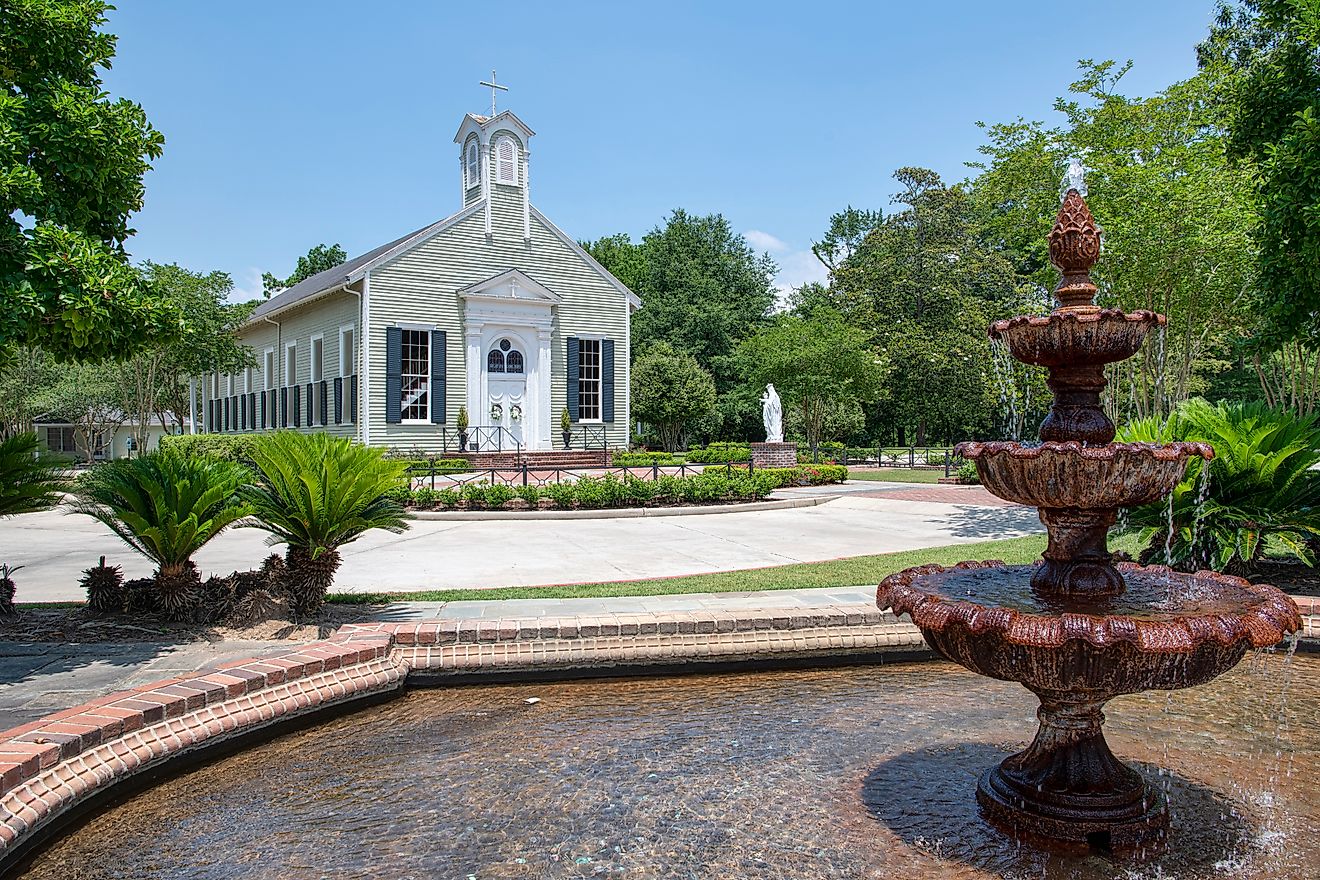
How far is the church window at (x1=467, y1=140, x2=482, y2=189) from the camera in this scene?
28391 mm

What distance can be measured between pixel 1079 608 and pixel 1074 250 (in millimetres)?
1772

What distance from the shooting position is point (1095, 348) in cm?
414

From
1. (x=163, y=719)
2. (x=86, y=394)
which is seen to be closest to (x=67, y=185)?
(x=163, y=719)

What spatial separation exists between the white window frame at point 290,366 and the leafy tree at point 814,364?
56.7 ft

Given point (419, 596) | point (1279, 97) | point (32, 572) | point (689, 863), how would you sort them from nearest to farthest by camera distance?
point (689, 863), point (419, 596), point (1279, 97), point (32, 572)

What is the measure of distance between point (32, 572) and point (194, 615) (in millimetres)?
5449

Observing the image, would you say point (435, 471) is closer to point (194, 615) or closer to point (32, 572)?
point (32, 572)

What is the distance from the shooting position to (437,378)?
27094 millimetres

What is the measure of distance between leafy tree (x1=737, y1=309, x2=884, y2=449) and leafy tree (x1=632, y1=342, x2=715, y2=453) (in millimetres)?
3329

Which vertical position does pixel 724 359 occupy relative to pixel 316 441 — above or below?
above

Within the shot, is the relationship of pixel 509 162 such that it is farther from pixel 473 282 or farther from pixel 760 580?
pixel 760 580

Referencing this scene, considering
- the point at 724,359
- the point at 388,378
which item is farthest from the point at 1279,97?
the point at 724,359

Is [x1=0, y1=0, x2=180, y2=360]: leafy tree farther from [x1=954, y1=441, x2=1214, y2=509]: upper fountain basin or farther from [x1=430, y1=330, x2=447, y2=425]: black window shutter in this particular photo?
[x1=430, y1=330, x2=447, y2=425]: black window shutter

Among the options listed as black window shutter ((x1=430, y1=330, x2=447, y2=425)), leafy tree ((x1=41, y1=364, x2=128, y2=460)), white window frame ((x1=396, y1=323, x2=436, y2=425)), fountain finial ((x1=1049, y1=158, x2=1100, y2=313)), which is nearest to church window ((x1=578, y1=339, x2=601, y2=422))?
black window shutter ((x1=430, y1=330, x2=447, y2=425))
